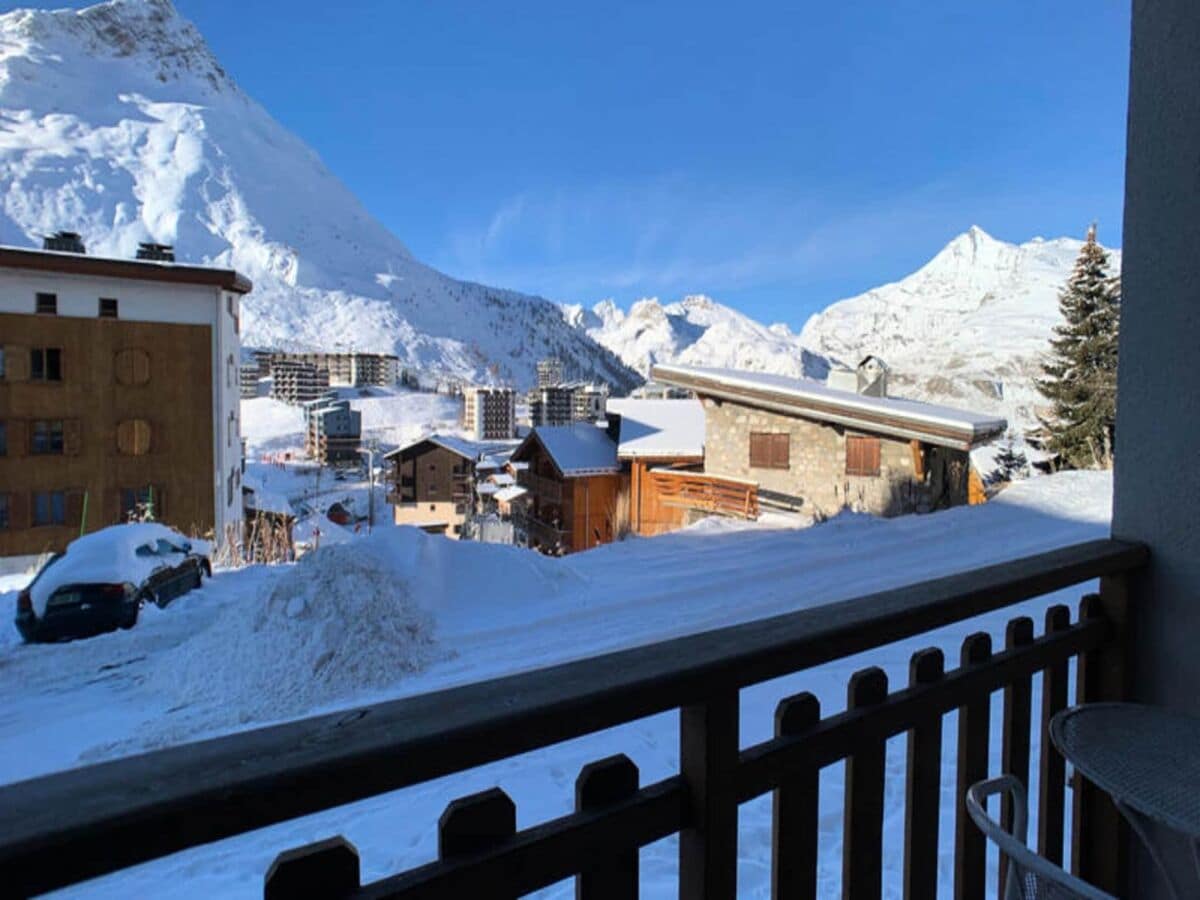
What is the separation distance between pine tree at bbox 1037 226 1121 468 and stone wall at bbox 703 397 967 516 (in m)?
4.85

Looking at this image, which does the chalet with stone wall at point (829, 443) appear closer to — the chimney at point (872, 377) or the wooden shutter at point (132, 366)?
the chimney at point (872, 377)

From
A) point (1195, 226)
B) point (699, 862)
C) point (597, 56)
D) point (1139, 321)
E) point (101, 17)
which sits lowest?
point (699, 862)

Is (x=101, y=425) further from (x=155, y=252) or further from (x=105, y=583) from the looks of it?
(x=105, y=583)

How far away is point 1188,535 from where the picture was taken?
1549mm

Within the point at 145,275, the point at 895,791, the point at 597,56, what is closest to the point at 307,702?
the point at 895,791

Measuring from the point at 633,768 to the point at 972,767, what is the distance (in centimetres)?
83

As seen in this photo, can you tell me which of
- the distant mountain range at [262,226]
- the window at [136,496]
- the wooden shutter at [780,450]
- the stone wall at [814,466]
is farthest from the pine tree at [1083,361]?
the distant mountain range at [262,226]

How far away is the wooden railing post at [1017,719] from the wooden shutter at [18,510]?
24812 mm

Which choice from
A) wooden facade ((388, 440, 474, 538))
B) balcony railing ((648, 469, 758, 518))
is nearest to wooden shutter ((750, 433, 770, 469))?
balcony railing ((648, 469, 758, 518))

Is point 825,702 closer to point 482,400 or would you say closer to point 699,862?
point 699,862

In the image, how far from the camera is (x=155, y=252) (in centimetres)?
2181

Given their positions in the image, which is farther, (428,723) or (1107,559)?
(1107,559)

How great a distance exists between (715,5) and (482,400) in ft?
132

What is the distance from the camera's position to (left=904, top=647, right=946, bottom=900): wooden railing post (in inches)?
47.0
